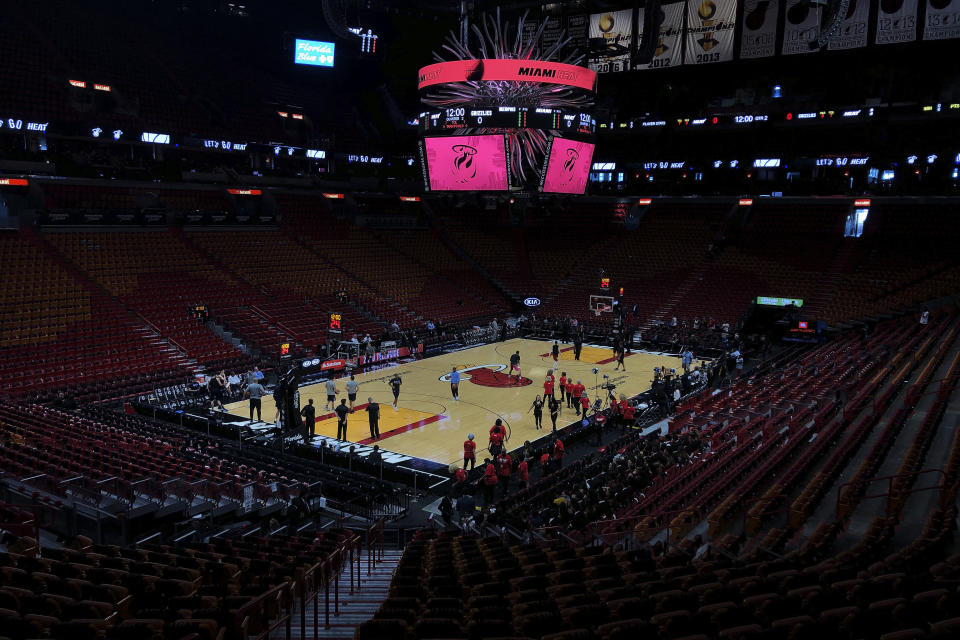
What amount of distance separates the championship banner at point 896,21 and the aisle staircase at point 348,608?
1452 inches

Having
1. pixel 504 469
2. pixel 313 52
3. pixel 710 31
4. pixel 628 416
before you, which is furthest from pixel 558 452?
pixel 313 52

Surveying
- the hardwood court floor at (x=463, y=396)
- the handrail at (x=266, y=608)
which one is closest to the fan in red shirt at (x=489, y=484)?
the hardwood court floor at (x=463, y=396)

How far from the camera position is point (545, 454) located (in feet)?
55.5

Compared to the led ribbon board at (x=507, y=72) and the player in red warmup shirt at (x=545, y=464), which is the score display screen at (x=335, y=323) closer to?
the led ribbon board at (x=507, y=72)

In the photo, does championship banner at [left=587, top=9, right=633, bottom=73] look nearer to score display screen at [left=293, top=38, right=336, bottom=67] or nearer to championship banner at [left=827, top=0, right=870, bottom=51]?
championship banner at [left=827, top=0, right=870, bottom=51]

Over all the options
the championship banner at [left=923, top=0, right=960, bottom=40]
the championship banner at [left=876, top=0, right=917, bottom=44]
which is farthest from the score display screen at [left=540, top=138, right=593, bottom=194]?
the championship banner at [left=923, top=0, right=960, bottom=40]

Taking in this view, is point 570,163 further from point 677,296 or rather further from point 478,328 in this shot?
point 677,296

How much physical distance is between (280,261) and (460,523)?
26.6m

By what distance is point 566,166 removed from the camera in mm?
25172

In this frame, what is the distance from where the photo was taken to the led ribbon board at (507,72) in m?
21.9

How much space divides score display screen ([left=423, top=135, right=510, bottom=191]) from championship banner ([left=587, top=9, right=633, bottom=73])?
18.4 metres

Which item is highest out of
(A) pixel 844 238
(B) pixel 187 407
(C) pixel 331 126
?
(C) pixel 331 126

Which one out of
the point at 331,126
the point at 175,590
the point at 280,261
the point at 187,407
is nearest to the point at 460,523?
the point at 175,590

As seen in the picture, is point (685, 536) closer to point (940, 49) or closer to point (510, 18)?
point (510, 18)
